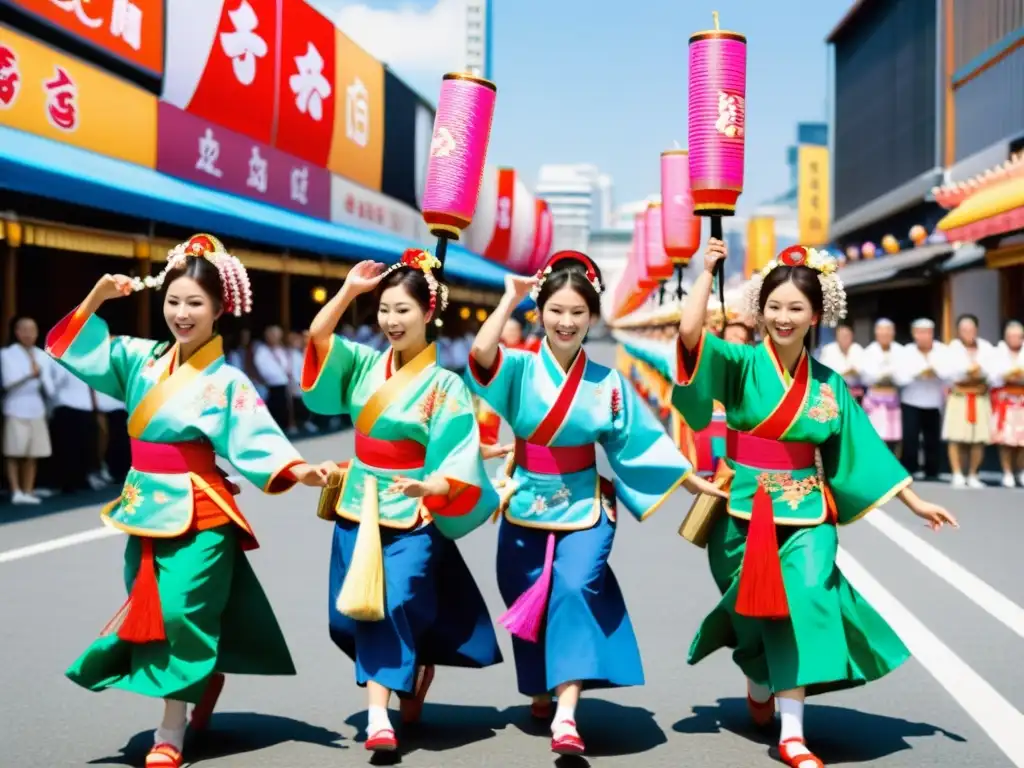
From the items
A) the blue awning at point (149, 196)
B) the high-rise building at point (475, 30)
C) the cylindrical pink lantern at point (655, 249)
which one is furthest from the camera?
the high-rise building at point (475, 30)

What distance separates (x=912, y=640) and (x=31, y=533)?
6.03 m

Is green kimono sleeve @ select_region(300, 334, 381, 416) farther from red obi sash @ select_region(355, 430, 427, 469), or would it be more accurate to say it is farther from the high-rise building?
the high-rise building

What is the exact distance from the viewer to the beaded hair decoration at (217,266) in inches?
170

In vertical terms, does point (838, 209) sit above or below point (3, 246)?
above

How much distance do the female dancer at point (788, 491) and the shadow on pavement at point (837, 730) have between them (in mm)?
129

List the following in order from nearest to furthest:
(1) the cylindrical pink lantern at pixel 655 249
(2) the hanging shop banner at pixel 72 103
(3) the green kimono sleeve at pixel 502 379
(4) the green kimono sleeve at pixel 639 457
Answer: (3) the green kimono sleeve at pixel 502 379, (4) the green kimono sleeve at pixel 639 457, (2) the hanging shop banner at pixel 72 103, (1) the cylindrical pink lantern at pixel 655 249

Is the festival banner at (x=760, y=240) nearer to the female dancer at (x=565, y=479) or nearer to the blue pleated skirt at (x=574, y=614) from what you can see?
the female dancer at (x=565, y=479)

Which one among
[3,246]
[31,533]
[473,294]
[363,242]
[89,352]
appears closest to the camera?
[89,352]

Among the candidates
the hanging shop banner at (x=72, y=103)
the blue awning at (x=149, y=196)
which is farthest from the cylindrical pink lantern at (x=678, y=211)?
the hanging shop banner at (x=72, y=103)

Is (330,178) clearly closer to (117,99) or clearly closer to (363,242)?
(363,242)

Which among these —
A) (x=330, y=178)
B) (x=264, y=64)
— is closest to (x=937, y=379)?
(x=264, y=64)

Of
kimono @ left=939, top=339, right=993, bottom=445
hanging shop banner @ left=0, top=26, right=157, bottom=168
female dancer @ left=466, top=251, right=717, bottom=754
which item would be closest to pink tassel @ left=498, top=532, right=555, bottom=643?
female dancer @ left=466, top=251, right=717, bottom=754

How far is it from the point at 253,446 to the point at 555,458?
3.45ft

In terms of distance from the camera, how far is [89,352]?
4.23 metres
